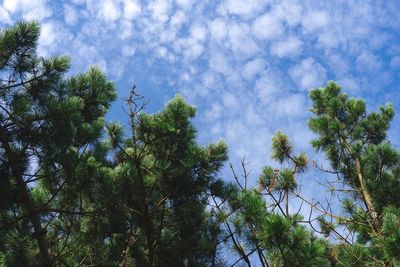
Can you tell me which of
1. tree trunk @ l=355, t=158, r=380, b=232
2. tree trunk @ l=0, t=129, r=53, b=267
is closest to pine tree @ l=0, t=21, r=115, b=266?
tree trunk @ l=0, t=129, r=53, b=267

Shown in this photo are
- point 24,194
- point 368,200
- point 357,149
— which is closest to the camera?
point 24,194

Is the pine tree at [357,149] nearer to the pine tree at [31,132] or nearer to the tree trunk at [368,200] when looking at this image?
the tree trunk at [368,200]

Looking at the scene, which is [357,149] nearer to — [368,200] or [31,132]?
[368,200]

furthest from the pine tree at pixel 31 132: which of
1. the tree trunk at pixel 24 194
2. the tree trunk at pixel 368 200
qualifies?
the tree trunk at pixel 368 200

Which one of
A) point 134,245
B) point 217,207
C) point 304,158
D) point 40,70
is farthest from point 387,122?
point 40,70

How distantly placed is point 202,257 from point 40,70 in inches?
122

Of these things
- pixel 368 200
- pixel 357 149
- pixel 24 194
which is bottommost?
pixel 24 194

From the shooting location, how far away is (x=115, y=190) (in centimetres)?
589

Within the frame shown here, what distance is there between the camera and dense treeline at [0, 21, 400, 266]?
488cm

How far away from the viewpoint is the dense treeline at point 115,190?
4.88m

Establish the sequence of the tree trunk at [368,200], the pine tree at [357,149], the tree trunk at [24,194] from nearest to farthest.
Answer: the tree trunk at [24,194] < the tree trunk at [368,200] < the pine tree at [357,149]

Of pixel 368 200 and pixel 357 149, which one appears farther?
pixel 357 149

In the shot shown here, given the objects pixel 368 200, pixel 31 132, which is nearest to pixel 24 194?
pixel 31 132

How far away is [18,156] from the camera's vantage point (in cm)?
519
